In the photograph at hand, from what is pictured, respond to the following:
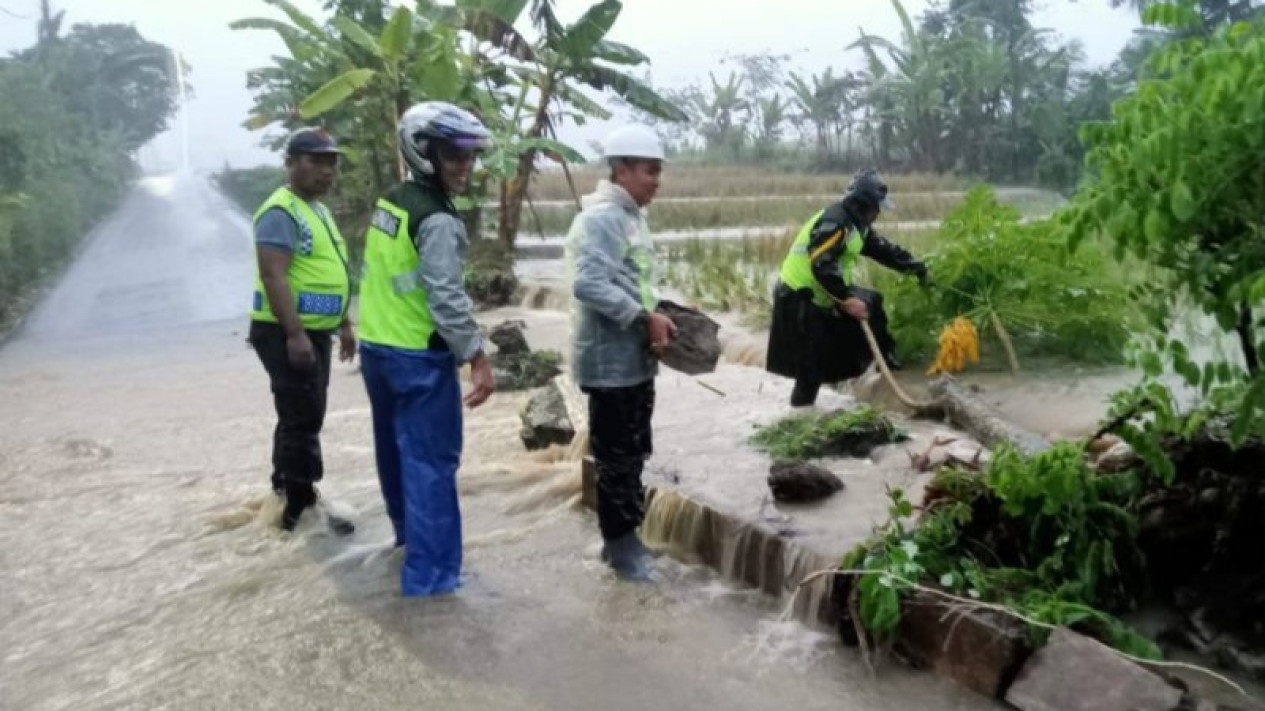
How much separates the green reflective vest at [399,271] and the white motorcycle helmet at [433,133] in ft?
0.41

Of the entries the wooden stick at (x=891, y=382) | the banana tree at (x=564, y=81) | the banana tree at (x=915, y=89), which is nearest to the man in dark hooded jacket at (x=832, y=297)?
the wooden stick at (x=891, y=382)

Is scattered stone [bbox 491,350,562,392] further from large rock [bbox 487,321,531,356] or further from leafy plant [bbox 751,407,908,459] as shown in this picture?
leafy plant [bbox 751,407,908,459]

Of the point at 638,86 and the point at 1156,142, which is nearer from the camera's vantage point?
the point at 1156,142

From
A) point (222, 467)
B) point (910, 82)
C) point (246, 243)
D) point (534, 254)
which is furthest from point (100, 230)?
point (222, 467)

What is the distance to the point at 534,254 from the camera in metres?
20.6

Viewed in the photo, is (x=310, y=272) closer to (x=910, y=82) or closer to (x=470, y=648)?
(x=470, y=648)

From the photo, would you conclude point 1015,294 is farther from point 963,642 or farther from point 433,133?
point 433,133

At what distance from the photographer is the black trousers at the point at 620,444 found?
→ 4.79 meters

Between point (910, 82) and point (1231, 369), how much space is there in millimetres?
31129

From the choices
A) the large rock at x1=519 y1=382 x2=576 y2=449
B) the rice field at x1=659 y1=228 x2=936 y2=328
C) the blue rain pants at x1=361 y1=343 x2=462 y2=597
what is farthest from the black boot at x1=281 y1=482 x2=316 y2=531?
the rice field at x1=659 y1=228 x2=936 y2=328

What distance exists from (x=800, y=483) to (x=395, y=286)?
7.47 ft

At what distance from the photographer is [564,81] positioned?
54.0 feet

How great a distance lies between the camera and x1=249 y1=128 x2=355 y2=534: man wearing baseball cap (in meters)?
5.21

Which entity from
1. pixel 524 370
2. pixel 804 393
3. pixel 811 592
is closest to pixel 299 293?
pixel 811 592
